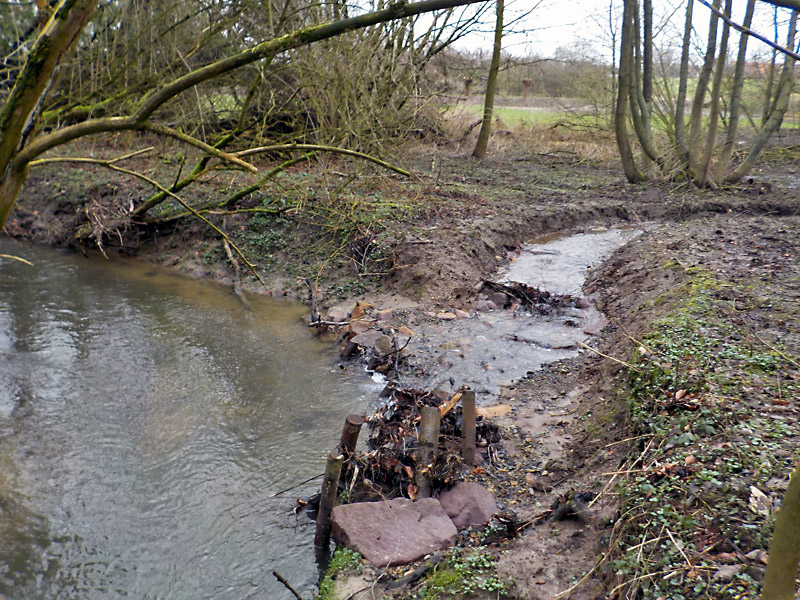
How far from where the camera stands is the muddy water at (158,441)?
168 inches

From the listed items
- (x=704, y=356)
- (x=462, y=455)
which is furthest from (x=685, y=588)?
(x=704, y=356)

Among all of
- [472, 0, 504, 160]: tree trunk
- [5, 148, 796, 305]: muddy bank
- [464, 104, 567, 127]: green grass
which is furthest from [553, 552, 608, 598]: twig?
[464, 104, 567, 127]: green grass

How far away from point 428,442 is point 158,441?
270 cm

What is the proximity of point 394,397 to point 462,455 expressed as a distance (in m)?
1.13

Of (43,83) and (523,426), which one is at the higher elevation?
(43,83)

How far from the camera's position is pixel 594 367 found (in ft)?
22.2

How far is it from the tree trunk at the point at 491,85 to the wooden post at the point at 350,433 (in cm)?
1452

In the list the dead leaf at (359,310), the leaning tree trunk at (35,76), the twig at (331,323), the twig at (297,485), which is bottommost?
the twig at (297,485)

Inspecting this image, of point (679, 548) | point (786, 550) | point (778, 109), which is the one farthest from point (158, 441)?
point (778, 109)

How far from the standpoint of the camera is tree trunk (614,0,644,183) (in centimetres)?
1520

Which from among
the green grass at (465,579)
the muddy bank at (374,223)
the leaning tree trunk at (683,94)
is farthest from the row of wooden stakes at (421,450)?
the leaning tree trunk at (683,94)

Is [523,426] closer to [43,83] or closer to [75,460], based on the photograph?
[75,460]

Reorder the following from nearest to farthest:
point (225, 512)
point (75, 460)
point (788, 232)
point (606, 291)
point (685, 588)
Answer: point (685, 588) < point (225, 512) < point (75, 460) < point (606, 291) < point (788, 232)

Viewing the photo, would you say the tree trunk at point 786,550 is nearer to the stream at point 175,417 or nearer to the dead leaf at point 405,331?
the stream at point 175,417
